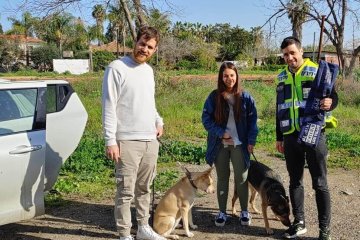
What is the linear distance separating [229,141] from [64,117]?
1776 millimetres

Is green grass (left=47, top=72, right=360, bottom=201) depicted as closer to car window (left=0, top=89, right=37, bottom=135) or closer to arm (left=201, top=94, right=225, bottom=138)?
arm (left=201, top=94, right=225, bottom=138)

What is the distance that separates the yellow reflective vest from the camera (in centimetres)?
384

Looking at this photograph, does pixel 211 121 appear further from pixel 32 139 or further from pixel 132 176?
pixel 32 139

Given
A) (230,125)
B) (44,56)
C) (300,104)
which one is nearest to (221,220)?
(230,125)

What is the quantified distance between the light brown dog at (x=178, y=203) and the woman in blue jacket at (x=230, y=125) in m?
0.35

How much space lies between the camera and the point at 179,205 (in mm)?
4246

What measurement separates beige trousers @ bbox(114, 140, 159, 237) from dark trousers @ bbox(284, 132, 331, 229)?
4.27 feet

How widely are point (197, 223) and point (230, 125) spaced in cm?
122

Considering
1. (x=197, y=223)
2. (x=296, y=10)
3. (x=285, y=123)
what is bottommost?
(x=197, y=223)

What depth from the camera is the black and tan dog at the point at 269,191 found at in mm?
4250

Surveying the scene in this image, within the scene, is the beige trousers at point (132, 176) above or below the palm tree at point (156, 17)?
below

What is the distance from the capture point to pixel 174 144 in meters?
8.62

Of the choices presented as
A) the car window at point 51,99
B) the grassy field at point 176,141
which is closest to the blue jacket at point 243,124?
the car window at point 51,99

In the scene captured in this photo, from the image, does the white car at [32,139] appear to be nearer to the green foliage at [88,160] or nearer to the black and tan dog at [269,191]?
the black and tan dog at [269,191]
